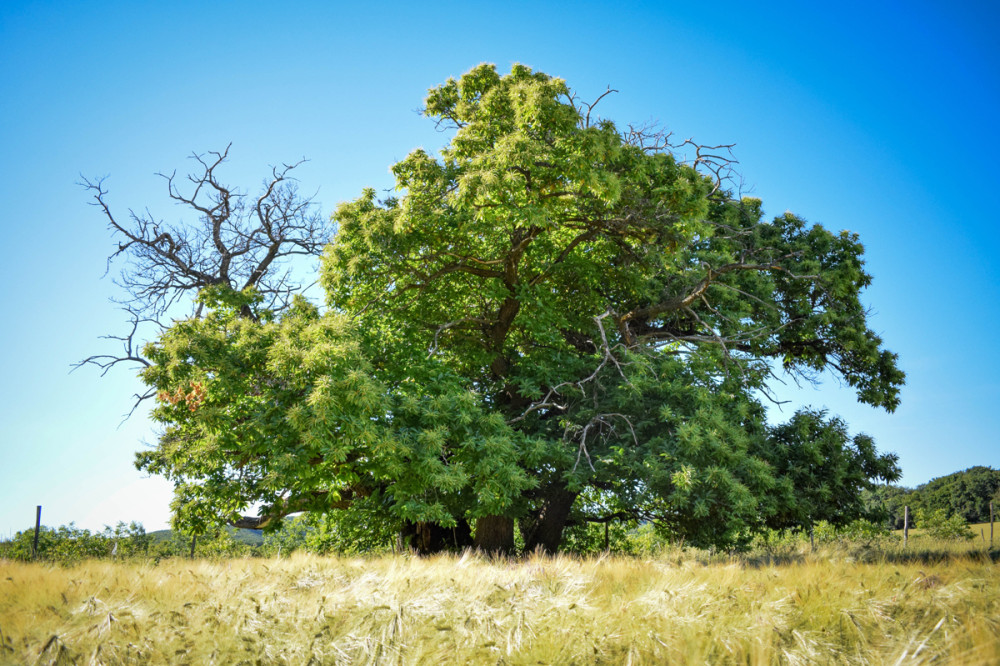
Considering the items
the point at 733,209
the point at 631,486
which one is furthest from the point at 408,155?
the point at 733,209

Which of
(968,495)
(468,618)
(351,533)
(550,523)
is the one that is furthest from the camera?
(968,495)

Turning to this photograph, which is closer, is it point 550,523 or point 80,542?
point 550,523

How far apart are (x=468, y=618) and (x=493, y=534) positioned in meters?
8.39

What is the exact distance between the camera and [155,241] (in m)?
16.4

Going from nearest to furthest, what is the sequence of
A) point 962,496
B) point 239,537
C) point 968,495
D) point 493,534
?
point 493,534, point 239,537, point 968,495, point 962,496

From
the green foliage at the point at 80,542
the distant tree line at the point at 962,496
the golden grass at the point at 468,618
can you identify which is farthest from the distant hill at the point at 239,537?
the distant tree line at the point at 962,496

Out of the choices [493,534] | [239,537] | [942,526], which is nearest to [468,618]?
[493,534]

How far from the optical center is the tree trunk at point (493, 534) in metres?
13.0

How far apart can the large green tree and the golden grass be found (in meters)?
4.00

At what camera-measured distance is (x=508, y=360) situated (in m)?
14.8

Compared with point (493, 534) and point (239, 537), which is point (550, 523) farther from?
point (239, 537)

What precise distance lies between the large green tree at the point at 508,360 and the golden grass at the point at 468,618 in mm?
3997

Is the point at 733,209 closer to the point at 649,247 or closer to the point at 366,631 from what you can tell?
the point at 649,247

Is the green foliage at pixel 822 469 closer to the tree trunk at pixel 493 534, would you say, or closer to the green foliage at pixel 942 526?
the tree trunk at pixel 493 534
